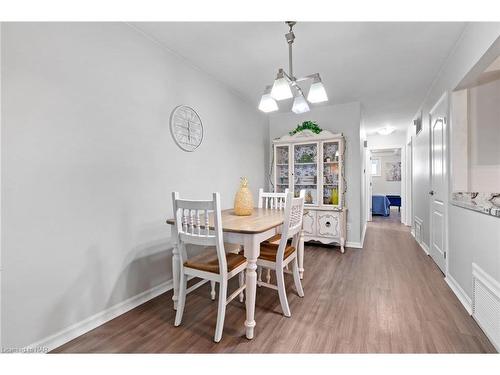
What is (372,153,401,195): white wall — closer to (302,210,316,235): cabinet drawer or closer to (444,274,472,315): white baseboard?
(302,210,316,235): cabinet drawer

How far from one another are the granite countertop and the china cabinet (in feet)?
5.29

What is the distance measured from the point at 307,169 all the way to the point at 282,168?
1.58 feet

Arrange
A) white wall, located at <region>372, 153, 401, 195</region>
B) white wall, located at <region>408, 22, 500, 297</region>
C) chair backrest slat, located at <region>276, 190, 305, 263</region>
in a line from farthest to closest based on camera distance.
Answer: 1. white wall, located at <region>372, 153, 401, 195</region>
2. chair backrest slat, located at <region>276, 190, 305, 263</region>
3. white wall, located at <region>408, 22, 500, 297</region>

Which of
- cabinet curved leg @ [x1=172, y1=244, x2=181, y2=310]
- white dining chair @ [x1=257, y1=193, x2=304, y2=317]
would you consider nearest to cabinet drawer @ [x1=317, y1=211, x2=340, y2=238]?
white dining chair @ [x1=257, y1=193, x2=304, y2=317]

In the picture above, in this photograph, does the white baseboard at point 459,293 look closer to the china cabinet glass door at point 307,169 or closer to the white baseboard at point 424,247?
the white baseboard at point 424,247

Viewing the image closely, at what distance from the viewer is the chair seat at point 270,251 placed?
1.90m

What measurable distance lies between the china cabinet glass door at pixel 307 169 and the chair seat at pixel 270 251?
6.60 feet

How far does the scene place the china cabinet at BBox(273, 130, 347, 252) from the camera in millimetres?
3648

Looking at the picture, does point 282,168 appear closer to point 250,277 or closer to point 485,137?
point 485,137

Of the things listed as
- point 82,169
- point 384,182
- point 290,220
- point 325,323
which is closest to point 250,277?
point 290,220

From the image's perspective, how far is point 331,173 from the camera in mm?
3865

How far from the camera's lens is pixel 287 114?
171 inches

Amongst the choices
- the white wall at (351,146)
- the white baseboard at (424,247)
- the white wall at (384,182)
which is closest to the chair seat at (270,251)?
the white wall at (351,146)
